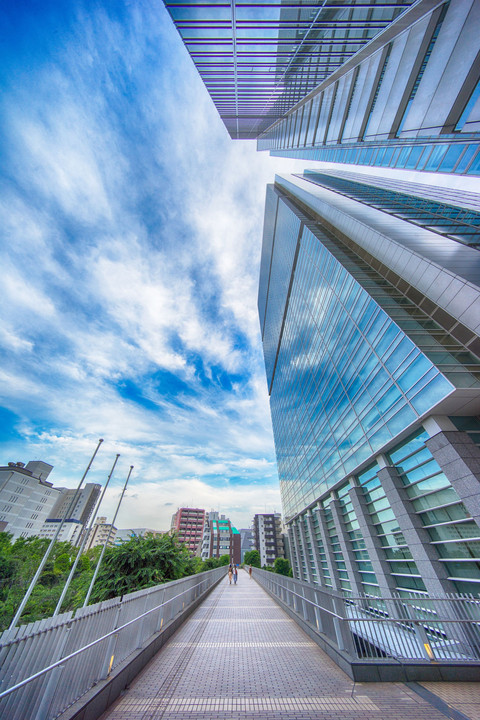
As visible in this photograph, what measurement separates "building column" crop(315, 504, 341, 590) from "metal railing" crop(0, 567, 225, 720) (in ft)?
68.4

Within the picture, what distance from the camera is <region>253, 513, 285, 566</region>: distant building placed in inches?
3499

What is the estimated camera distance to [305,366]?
93.7 feet

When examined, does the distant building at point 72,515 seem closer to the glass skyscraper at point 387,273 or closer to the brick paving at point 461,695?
the glass skyscraper at point 387,273

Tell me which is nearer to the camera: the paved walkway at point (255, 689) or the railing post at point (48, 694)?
the railing post at point (48, 694)

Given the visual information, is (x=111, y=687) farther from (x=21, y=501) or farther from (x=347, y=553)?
(x=21, y=501)

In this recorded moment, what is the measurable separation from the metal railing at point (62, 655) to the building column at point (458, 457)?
1058 cm

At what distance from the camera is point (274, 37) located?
462 inches

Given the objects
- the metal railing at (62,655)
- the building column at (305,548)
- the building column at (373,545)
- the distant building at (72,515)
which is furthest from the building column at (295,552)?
the distant building at (72,515)

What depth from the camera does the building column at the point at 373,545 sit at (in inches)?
525

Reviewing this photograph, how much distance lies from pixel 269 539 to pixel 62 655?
345ft

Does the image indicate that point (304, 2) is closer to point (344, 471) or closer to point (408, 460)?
point (408, 460)

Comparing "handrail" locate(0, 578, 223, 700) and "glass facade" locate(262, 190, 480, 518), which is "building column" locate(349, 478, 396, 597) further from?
"handrail" locate(0, 578, 223, 700)

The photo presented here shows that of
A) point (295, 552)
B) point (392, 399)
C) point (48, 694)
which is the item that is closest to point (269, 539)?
point (295, 552)

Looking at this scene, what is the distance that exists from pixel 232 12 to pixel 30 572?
2534 inches
